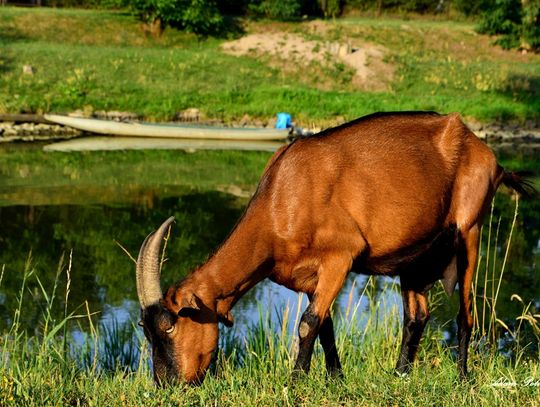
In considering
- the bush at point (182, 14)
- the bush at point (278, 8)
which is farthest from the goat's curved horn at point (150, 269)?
the bush at point (278, 8)

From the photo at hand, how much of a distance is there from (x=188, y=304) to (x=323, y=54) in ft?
117

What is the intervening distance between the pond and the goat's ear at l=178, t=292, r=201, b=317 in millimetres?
1479

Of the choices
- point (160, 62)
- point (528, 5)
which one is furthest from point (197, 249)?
point (528, 5)

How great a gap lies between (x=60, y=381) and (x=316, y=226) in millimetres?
2060

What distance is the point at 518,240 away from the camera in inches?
703

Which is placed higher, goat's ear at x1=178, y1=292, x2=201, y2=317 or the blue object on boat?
goat's ear at x1=178, y1=292, x2=201, y2=317

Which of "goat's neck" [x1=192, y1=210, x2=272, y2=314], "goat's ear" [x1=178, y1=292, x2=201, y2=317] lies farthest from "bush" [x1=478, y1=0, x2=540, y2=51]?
"goat's ear" [x1=178, y1=292, x2=201, y2=317]

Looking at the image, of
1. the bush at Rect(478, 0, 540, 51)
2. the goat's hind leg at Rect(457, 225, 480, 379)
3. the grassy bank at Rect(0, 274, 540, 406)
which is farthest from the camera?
the bush at Rect(478, 0, 540, 51)

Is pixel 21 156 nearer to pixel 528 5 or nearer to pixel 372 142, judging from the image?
pixel 372 142

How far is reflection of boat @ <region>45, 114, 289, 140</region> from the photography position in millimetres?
30688

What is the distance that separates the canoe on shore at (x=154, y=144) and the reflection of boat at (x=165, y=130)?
19cm

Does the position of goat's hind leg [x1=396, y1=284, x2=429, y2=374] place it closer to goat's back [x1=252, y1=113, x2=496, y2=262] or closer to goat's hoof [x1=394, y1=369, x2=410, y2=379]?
goat's hoof [x1=394, y1=369, x2=410, y2=379]

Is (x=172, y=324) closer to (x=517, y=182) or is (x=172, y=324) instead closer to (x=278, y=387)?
(x=278, y=387)

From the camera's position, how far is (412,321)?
7.76 metres
